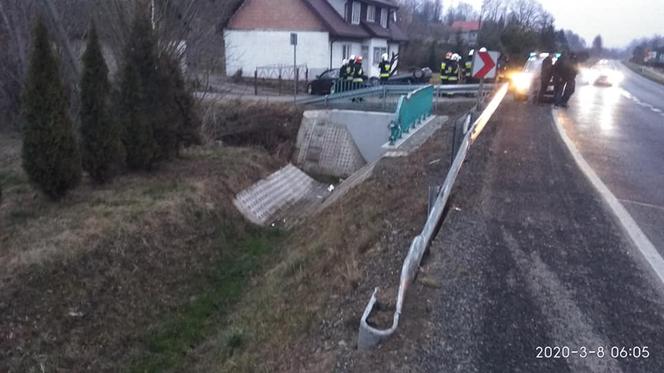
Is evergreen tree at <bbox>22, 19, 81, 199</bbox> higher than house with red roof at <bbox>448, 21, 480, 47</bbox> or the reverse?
the reverse

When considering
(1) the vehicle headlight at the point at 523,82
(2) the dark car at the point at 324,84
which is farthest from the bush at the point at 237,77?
(1) the vehicle headlight at the point at 523,82

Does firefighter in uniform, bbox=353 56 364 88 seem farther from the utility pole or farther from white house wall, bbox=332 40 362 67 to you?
white house wall, bbox=332 40 362 67

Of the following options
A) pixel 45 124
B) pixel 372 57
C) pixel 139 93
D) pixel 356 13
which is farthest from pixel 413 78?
pixel 45 124

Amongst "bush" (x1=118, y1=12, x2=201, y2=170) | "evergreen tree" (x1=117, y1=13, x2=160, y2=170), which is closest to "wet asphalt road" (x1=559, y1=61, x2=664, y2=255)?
"bush" (x1=118, y1=12, x2=201, y2=170)

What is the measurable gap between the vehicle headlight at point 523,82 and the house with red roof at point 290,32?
1565 cm

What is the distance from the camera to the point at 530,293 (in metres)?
4.73

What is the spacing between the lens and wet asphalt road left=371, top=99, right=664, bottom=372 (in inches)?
152

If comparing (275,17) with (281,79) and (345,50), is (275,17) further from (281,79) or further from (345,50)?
(281,79)

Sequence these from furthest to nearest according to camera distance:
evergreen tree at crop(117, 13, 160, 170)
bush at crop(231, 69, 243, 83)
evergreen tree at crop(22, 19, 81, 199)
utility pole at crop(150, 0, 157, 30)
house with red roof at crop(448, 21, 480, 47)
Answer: house with red roof at crop(448, 21, 480, 47) < bush at crop(231, 69, 243, 83) < utility pole at crop(150, 0, 157, 30) < evergreen tree at crop(117, 13, 160, 170) < evergreen tree at crop(22, 19, 81, 199)

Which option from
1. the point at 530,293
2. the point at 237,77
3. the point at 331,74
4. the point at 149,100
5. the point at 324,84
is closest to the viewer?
the point at 530,293

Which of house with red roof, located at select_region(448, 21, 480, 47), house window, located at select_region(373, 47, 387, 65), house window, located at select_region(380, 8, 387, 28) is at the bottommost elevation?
house window, located at select_region(373, 47, 387, 65)

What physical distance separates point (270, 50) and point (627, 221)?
98.2 feet

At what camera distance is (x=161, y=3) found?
13.6 metres

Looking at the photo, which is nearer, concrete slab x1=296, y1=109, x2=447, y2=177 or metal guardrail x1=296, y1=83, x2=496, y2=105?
concrete slab x1=296, y1=109, x2=447, y2=177
